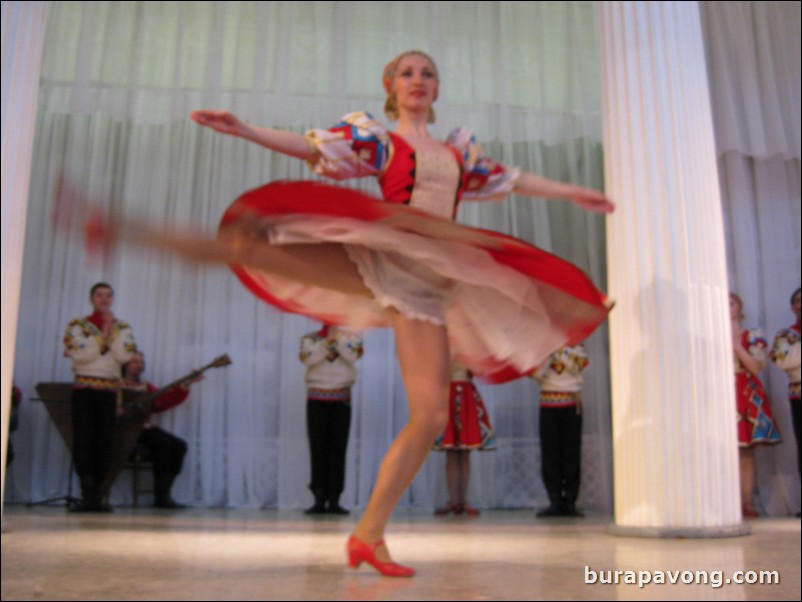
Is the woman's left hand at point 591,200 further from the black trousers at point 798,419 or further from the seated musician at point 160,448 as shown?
the seated musician at point 160,448

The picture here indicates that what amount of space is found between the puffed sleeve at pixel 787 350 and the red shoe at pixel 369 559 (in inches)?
156

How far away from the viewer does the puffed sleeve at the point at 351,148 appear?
2.60m

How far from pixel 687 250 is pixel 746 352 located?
2384 mm

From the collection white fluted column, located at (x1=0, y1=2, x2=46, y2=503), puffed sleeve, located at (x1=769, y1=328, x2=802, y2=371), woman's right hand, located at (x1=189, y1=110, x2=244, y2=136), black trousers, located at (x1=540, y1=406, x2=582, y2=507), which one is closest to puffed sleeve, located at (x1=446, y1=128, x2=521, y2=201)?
woman's right hand, located at (x1=189, y1=110, x2=244, y2=136)

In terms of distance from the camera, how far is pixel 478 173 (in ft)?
9.46

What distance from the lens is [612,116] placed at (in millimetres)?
4090

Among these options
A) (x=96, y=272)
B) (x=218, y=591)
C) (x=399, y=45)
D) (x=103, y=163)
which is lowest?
(x=218, y=591)

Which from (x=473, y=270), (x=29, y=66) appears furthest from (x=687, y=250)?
(x=29, y=66)

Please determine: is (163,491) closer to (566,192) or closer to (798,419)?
(798,419)

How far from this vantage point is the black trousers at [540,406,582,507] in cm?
583

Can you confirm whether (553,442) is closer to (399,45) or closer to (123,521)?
(123,521)

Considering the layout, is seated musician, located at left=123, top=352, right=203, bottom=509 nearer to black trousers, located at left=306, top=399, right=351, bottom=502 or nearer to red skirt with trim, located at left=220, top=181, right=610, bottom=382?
black trousers, located at left=306, top=399, right=351, bottom=502

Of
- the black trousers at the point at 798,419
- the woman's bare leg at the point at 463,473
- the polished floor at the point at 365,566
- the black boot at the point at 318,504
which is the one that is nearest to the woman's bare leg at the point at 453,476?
the woman's bare leg at the point at 463,473

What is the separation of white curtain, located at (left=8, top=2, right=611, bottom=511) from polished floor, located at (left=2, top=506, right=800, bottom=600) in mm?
1742
